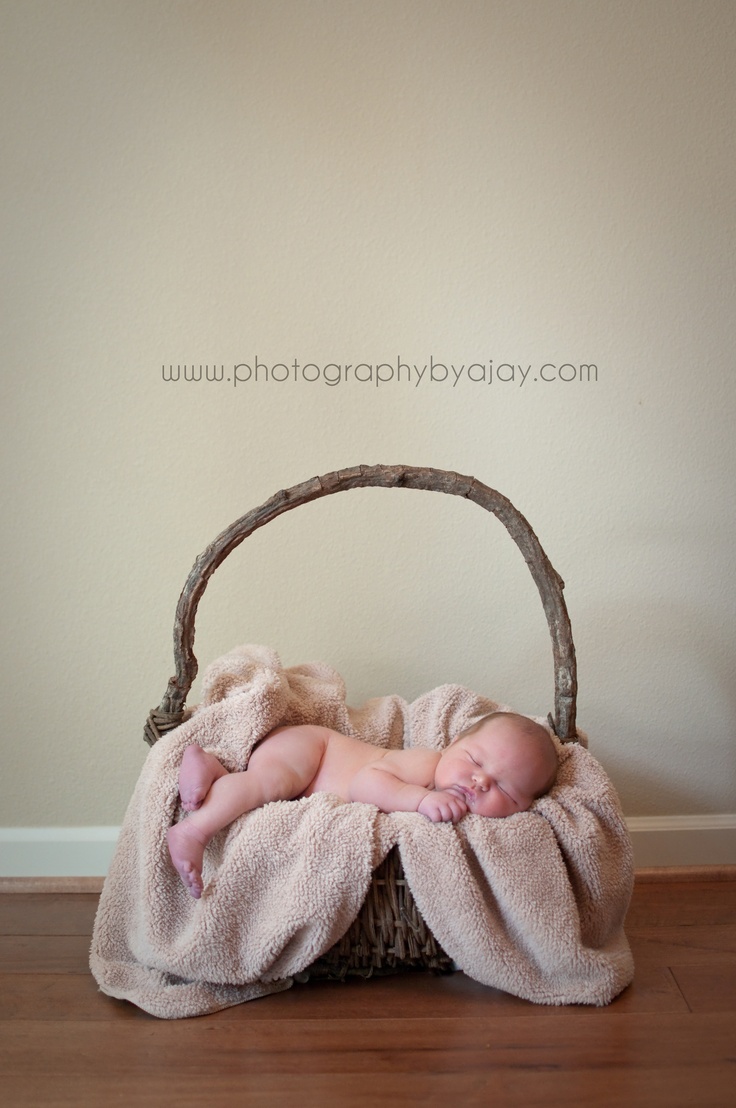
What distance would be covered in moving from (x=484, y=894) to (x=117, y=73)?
1.51 metres

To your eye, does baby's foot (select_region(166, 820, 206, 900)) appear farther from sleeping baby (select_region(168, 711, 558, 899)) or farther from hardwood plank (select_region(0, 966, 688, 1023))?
hardwood plank (select_region(0, 966, 688, 1023))

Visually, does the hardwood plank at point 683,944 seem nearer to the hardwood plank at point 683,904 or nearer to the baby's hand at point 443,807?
the hardwood plank at point 683,904

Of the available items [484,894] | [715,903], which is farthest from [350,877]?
[715,903]

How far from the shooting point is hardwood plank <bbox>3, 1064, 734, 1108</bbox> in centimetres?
117

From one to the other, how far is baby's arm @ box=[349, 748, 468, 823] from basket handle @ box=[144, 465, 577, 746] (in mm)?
234

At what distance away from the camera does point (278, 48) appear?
180 cm

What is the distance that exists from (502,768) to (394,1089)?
0.43 metres

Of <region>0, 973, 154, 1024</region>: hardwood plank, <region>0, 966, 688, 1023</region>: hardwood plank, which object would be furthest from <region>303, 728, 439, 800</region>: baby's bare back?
<region>0, 973, 154, 1024</region>: hardwood plank

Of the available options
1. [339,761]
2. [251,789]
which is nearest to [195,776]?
[251,789]

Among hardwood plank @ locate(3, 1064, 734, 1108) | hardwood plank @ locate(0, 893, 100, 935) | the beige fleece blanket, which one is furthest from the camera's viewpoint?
hardwood plank @ locate(0, 893, 100, 935)

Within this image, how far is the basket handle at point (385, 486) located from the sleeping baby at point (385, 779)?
0.35ft

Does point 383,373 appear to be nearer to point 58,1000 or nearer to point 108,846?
point 108,846

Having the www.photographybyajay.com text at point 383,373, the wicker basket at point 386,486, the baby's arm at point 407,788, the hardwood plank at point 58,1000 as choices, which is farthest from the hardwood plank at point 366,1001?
the www.photographybyajay.com text at point 383,373

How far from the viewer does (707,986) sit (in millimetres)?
1453
